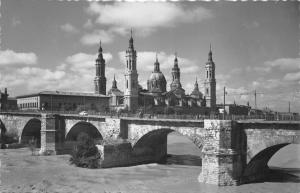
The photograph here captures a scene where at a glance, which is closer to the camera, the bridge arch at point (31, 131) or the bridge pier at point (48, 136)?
the bridge pier at point (48, 136)

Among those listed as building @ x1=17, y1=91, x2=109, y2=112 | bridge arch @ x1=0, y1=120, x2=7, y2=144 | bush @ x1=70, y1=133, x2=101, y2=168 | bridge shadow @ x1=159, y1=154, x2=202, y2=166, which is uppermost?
building @ x1=17, y1=91, x2=109, y2=112

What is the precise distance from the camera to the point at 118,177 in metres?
37.5

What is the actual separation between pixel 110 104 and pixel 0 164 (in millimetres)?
60454

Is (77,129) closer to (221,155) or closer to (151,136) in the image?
(151,136)

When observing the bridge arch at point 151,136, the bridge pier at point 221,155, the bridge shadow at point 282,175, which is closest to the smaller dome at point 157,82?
the bridge arch at point 151,136

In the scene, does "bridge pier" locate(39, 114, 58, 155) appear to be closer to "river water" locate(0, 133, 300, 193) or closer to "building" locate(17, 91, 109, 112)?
"river water" locate(0, 133, 300, 193)

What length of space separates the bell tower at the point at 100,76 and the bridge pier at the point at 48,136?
5587cm

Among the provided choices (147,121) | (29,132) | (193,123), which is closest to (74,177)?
(147,121)

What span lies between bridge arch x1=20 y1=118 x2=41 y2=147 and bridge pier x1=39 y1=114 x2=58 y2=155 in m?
11.8

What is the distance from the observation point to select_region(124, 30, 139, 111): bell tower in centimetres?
9202

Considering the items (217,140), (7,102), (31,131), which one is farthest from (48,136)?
(7,102)

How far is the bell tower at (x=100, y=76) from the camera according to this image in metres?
113

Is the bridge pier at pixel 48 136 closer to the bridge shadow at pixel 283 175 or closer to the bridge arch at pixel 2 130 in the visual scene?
the bridge arch at pixel 2 130

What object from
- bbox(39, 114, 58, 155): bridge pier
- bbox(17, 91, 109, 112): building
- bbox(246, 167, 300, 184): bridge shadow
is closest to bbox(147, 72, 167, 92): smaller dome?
bbox(17, 91, 109, 112): building
